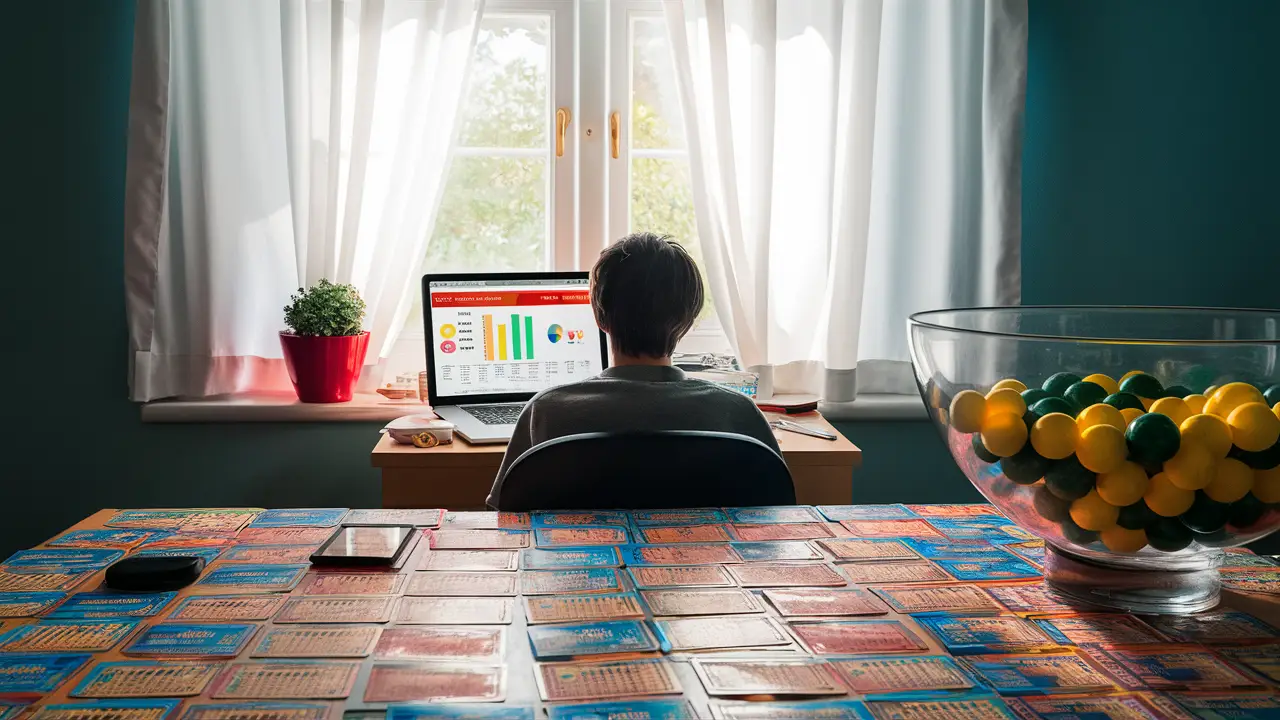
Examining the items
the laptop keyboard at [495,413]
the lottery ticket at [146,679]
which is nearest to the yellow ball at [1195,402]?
the lottery ticket at [146,679]

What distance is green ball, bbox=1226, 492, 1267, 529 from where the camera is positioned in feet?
2.92

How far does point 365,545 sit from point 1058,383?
690mm

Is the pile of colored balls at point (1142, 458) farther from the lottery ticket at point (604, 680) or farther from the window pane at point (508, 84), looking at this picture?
the window pane at point (508, 84)

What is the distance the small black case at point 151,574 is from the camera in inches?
37.0

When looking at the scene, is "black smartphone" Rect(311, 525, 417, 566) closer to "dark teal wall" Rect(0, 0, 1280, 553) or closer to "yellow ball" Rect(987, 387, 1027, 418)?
"yellow ball" Rect(987, 387, 1027, 418)

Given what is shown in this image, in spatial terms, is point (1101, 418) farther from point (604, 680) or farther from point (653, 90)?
point (653, 90)

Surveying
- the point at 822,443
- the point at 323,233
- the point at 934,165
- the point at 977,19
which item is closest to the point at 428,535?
the point at 822,443

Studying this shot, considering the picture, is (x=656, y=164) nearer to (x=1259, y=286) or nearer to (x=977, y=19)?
(x=977, y=19)

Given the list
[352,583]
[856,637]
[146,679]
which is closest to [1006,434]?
[856,637]

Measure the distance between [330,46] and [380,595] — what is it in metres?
1.90

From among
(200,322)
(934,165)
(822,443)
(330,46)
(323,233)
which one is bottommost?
(822,443)

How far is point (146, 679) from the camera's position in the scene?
75 centimetres

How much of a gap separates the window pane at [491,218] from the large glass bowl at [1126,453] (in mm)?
1812

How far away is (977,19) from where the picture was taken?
2.62 meters
